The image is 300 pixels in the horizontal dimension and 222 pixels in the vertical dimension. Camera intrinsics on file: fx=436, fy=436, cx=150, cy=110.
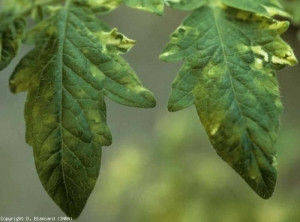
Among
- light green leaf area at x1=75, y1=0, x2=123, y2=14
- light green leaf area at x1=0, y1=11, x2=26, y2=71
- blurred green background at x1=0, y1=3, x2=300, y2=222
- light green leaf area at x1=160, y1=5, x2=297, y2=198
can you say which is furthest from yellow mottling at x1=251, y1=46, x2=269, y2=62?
blurred green background at x1=0, y1=3, x2=300, y2=222

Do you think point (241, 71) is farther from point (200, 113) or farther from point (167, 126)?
point (167, 126)

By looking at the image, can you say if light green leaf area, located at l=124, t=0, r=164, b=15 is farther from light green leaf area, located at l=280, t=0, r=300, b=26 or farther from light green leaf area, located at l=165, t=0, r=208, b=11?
light green leaf area, located at l=280, t=0, r=300, b=26

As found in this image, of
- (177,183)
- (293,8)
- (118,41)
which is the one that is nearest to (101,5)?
(118,41)

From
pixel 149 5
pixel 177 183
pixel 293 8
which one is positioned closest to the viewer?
pixel 149 5

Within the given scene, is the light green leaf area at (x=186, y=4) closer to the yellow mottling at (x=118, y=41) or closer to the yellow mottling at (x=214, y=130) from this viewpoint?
the yellow mottling at (x=118, y=41)

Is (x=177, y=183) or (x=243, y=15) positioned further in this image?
(x=177, y=183)

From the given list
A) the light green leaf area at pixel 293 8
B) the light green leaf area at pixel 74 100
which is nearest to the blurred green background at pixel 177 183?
the light green leaf area at pixel 293 8

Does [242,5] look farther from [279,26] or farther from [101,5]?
[101,5]
